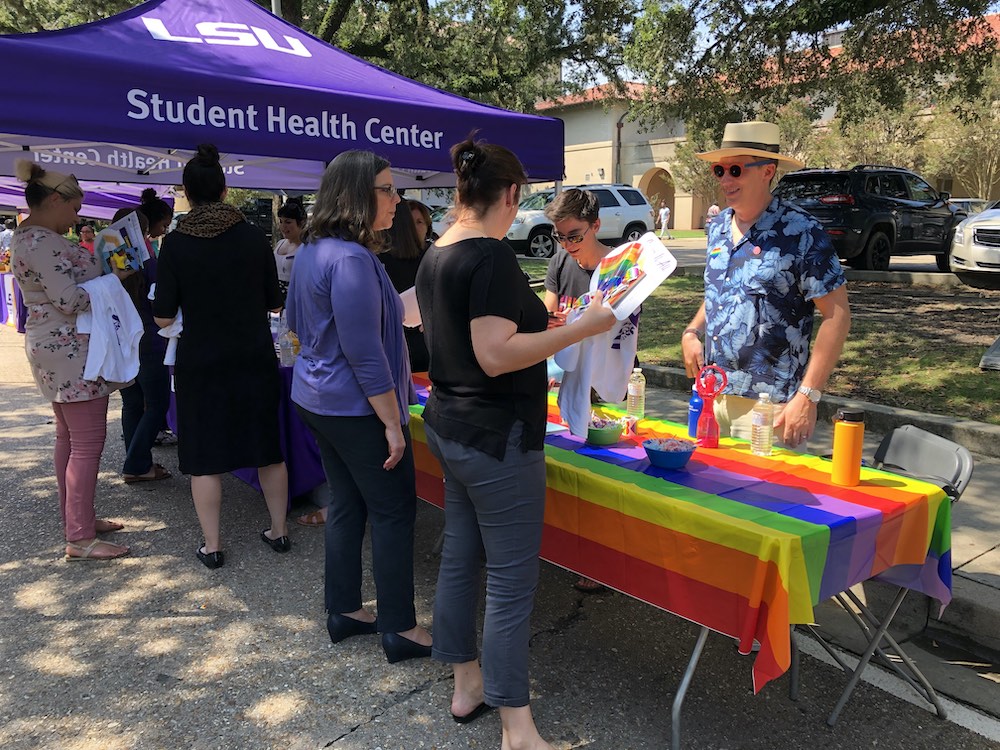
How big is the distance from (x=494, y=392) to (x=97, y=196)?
28.9ft

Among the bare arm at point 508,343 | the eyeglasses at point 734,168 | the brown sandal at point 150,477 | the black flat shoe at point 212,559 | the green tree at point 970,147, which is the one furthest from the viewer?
the green tree at point 970,147

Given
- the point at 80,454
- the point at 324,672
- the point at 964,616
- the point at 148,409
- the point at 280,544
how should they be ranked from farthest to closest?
the point at 148,409, the point at 280,544, the point at 80,454, the point at 964,616, the point at 324,672

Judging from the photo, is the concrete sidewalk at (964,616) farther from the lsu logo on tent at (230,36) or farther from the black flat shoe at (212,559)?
the lsu logo on tent at (230,36)

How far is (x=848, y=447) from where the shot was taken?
94.4 inches

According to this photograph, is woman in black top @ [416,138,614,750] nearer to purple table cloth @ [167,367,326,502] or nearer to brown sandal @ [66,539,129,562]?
purple table cloth @ [167,367,326,502]

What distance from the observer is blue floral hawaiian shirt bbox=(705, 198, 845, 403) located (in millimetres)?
2658

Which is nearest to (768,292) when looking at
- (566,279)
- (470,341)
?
(566,279)

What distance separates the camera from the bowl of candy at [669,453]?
2.54 meters

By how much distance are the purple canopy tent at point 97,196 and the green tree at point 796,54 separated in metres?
7.14

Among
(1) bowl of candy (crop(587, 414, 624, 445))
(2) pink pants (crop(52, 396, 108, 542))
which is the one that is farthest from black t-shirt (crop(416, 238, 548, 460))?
(2) pink pants (crop(52, 396, 108, 542))

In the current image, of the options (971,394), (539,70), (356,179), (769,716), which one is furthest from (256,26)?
(539,70)

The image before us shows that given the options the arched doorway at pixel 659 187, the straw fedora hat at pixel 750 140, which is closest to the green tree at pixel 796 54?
the straw fedora hat at pixel 750 140

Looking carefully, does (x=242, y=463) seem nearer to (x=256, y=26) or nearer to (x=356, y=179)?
(x=356, y=179)

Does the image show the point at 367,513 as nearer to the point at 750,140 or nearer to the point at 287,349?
the point at 287,349
